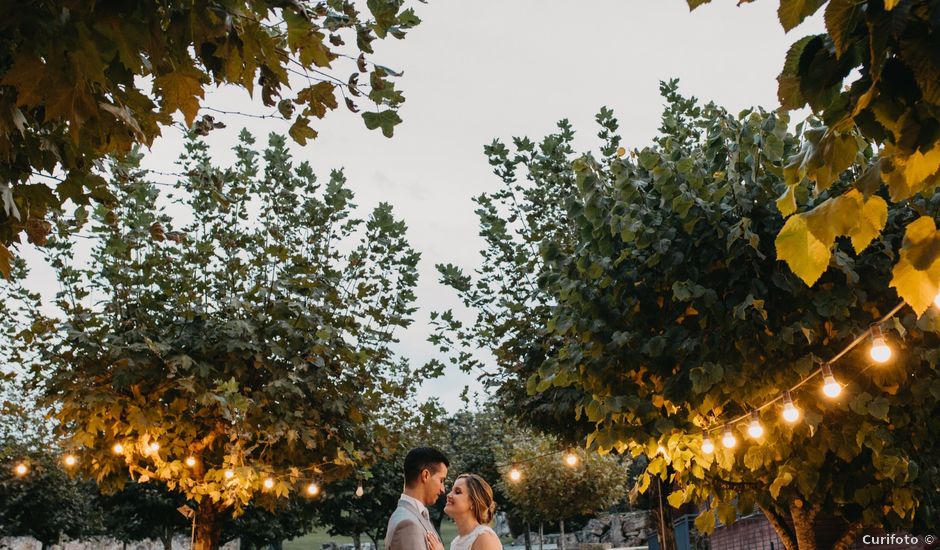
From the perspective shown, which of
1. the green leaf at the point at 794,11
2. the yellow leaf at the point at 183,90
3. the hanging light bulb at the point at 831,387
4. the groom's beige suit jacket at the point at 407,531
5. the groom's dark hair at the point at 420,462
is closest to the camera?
the green leaf at the point at 794,11

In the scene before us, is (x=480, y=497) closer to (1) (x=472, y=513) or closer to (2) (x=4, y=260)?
(1) (x=472, y=513)

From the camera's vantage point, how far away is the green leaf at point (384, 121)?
346 cm

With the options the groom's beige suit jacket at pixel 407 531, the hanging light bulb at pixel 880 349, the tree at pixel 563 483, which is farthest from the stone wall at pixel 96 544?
the hanging light bulb at pixel 880 349

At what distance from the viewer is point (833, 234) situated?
204 centimetres

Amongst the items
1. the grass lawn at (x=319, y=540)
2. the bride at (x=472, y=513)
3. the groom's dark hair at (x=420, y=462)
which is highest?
the grass lawn at (x=319, y=540)

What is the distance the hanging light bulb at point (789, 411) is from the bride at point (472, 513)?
233 cm

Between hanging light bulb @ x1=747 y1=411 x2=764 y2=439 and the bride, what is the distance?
2.16 metres

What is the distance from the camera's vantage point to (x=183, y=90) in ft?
9.86

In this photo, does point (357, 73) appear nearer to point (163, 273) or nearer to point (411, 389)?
point (163, 273)

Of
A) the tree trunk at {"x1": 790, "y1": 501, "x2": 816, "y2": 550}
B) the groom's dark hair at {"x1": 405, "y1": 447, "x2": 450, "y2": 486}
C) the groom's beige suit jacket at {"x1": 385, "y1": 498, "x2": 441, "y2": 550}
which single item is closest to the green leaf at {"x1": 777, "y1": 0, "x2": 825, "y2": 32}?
the groom's beige suit jacket at {"x1": 385, "y1": 498, "x2": 441, "y2": 550}

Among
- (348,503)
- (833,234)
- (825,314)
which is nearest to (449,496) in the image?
(825,314)

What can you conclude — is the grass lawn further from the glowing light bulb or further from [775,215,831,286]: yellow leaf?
[775,215,831,286]: yellow leaf

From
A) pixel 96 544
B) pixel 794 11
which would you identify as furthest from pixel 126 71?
pixel 96 544

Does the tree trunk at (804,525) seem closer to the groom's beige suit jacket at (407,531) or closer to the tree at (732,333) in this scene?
the tree at (732,333)
